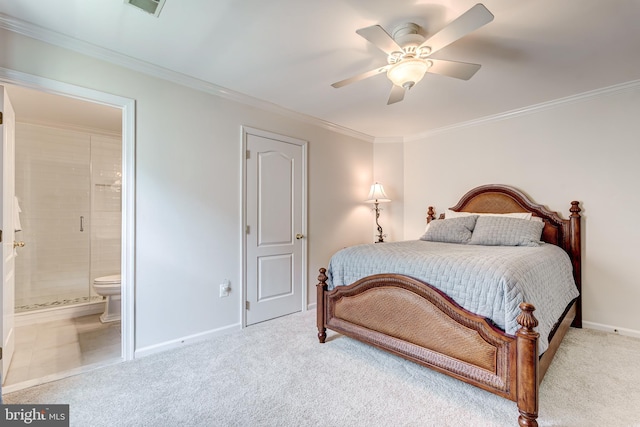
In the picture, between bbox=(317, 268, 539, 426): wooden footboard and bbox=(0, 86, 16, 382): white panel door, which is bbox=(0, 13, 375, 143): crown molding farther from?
bbox=(317, 268, 539, 426): wooden footboard

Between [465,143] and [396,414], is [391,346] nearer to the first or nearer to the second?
[396,414]

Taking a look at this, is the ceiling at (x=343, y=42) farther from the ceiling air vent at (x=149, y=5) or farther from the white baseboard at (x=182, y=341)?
the white baseboard at (x=182, y=341)

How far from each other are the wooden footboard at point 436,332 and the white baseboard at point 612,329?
2.14 meters

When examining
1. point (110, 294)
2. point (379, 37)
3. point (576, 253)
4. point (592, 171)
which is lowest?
point (110, 294)

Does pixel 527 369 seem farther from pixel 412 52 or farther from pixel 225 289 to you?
pixel 225 289

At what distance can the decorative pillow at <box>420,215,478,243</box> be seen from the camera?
126 inches

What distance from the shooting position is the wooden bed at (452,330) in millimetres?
1560

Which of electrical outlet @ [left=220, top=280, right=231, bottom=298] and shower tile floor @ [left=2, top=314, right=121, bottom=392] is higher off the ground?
electrical outlet @ [left=220, top=280, right=231, bottom=298]

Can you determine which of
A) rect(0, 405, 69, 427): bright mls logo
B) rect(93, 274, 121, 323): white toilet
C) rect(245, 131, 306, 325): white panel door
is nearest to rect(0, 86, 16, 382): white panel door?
rect(0, 405, 69, 427): bright mls logo

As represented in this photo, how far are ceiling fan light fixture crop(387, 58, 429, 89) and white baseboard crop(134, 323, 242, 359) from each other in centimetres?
261

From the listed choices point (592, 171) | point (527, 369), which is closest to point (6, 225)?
point (527, 369)

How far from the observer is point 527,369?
60.7 inches

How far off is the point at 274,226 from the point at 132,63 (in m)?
1.91

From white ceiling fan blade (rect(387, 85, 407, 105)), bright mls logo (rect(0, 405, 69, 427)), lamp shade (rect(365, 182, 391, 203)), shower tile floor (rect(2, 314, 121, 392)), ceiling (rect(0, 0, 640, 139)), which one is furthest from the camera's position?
lamp shade (rect(365, 182, 391, 203))
